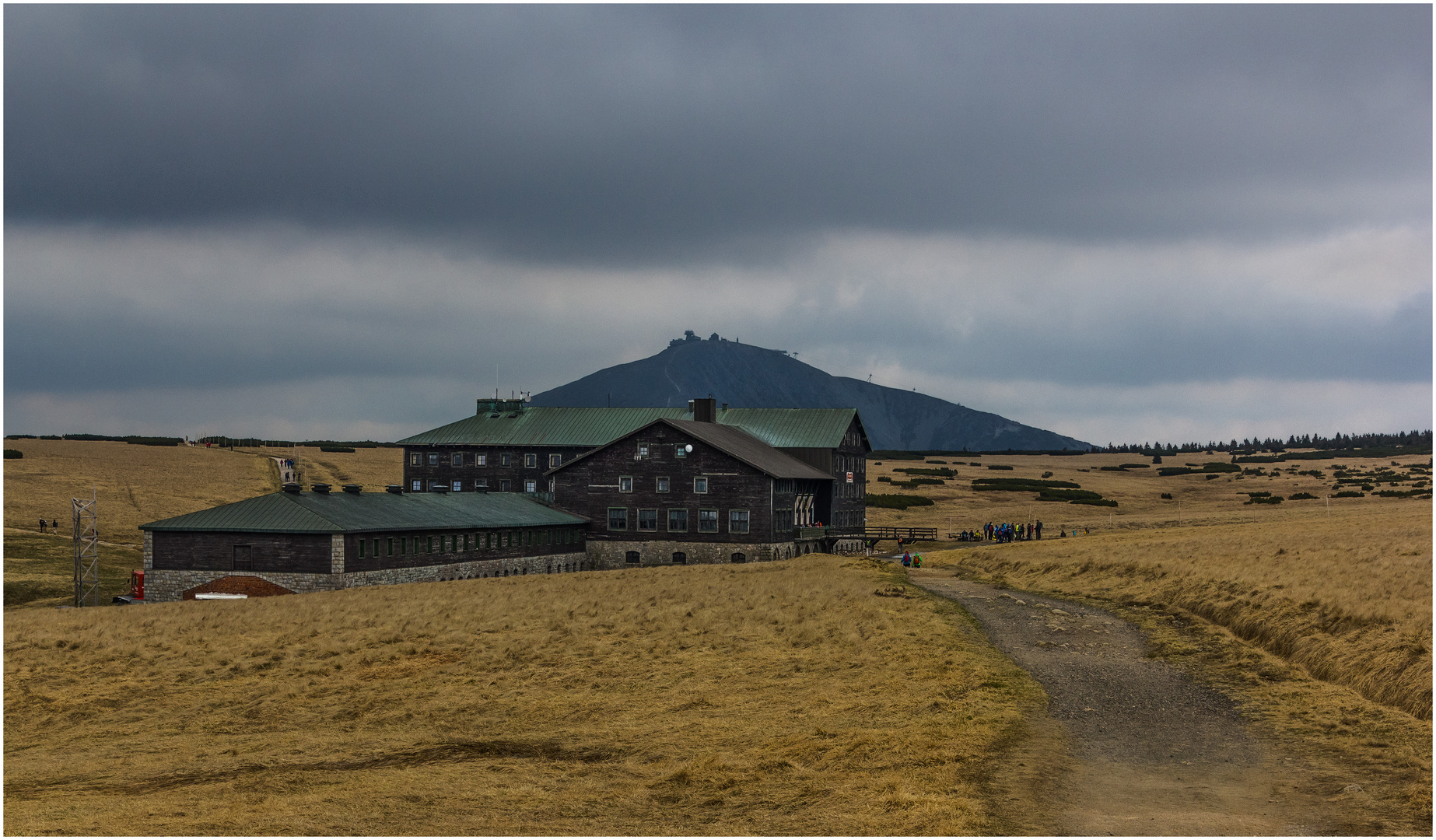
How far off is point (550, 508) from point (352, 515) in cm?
1993

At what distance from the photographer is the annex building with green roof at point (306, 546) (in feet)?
203

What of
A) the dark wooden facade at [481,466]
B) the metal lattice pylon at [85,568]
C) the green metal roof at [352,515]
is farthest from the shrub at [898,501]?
the metal lattice pylon at [85,568]

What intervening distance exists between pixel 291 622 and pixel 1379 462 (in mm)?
181581

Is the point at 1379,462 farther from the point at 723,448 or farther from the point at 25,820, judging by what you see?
the point at 25,820

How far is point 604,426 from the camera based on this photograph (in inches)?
4011

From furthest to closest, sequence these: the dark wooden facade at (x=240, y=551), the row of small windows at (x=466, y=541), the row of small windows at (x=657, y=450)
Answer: the row of small windows at (x=657, y=450) → the row of small windows at (x=466, y=541) → the dark wooden facade at (x=240, y=551)

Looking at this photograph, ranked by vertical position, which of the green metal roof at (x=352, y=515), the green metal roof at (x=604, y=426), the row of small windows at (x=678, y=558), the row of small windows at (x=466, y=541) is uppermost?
the green metal roof at (x=604, y=426)

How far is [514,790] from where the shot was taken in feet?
64.0

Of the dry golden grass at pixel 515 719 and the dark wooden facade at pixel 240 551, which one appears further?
the dark wooden facade at pixel 240 551

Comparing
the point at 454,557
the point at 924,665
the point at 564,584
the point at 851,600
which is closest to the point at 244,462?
the point at 454,557

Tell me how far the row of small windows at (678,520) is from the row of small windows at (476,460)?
1718 centimetres

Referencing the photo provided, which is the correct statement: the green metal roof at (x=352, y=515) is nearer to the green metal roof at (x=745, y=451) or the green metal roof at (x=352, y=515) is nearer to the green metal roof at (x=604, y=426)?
the green metal roof at (x=745, y=451)

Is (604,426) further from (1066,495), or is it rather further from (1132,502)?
(1132,502)

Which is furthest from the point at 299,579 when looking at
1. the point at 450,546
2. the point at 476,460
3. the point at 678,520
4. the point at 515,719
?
the point at 476,460
